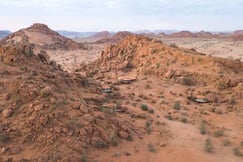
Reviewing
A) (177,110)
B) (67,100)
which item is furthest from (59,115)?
(177,110)

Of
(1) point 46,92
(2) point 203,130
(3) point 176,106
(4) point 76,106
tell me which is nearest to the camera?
(1) point 46,92

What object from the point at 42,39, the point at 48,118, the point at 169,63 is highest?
the point at 42,39

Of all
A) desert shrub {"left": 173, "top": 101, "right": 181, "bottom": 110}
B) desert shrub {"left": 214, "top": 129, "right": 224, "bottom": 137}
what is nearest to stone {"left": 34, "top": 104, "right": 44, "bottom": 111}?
desert shrub {"left": 214, "top": 129, "right": 224, "bottom": 137}

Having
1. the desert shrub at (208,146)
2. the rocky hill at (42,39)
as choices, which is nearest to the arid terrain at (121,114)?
the desert shrub at (208,146)

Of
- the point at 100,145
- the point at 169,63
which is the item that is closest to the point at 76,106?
the point at 100,145

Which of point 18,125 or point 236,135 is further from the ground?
point 18,125

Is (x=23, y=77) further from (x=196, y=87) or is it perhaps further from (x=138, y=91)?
(x=196, y=87)

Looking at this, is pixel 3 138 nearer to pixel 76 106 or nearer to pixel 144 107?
pixel 76 106
